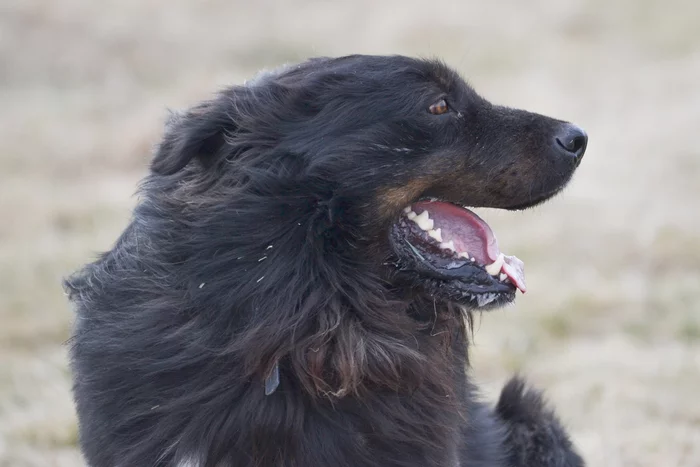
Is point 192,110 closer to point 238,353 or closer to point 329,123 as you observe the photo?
point 329,123

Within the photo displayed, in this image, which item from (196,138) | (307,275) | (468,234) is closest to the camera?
(307,275)

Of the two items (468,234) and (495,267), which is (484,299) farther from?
(468,234)

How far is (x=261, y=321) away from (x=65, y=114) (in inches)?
546

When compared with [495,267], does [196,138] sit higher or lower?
higher

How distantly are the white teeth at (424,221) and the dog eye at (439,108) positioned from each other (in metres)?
0.41

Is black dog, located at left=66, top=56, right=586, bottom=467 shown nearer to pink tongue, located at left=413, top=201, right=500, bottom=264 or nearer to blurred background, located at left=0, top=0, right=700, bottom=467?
pink tongue, located at left=413, top=201, right=500, bottom=264

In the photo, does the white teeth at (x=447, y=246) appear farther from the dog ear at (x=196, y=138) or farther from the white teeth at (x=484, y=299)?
the dog ear at (x=196, y=138)

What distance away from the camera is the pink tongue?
359cm

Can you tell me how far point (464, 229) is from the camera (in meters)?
3.67

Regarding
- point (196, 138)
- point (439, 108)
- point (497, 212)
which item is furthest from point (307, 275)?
point (497, 212)

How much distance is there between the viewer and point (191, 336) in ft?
10.7

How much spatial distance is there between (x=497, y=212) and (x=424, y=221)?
117 centimetres

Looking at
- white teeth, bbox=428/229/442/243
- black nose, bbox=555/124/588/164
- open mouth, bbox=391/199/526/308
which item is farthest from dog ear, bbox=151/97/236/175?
black nose, bbox=555/124/588/164

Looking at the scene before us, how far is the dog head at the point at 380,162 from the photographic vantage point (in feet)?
11.1
